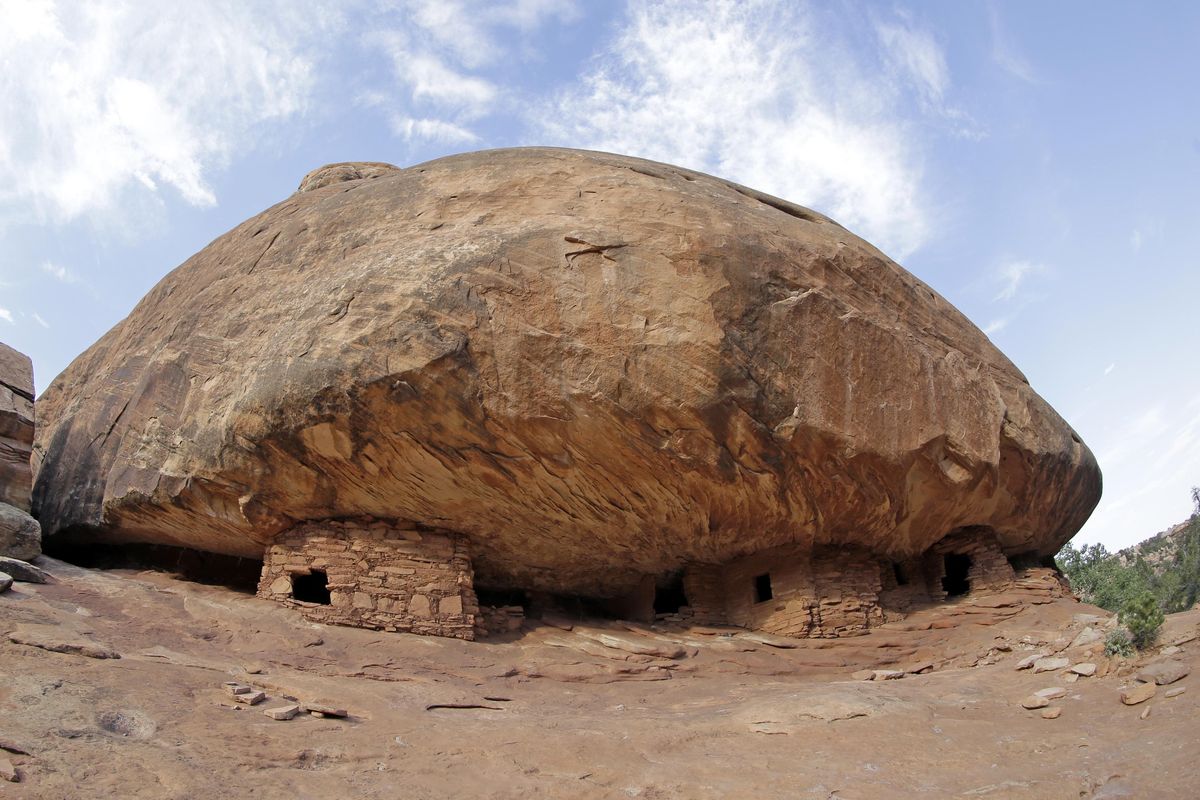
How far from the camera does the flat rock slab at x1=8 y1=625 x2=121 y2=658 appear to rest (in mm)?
5980

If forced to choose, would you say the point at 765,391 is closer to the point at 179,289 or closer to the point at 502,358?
the point at 502,358

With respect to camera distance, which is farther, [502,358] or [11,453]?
[11,453]

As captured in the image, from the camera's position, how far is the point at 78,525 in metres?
9.27

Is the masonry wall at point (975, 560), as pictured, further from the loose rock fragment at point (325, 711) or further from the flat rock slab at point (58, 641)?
the flat rock slab at point (58, 641)

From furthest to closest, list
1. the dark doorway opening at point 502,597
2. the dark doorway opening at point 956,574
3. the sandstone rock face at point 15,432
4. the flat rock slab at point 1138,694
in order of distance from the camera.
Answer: the dark doorway opening at point 956,574 → the dark doorway opening at point 502,597 → the sandstone rock face at point 15,432 → the flat rock slab at point 1138,694

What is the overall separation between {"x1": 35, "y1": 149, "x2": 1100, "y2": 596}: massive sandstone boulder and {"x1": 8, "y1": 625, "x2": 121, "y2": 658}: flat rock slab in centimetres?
222

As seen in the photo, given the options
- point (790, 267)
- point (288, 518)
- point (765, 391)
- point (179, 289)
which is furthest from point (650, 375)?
point (179, 289)

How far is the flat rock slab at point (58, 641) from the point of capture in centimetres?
598

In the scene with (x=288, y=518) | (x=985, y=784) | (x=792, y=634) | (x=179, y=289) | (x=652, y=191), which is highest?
(x=652, y=191)

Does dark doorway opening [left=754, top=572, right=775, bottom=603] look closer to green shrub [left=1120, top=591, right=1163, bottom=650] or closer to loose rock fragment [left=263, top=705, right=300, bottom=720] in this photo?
green shrub [left=1120, top=591, right=1163, bottom=650]

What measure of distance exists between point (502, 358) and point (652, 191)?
2.16m

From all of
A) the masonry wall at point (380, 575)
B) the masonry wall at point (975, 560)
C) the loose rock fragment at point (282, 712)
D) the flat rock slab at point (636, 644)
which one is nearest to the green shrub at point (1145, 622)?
the masonry wall at point (975, 560)

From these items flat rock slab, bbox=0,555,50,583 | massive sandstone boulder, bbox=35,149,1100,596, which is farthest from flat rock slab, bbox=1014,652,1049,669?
flat rock slab, bbox=0,555,50,583

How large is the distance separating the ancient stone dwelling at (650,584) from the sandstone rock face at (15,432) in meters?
2.24
